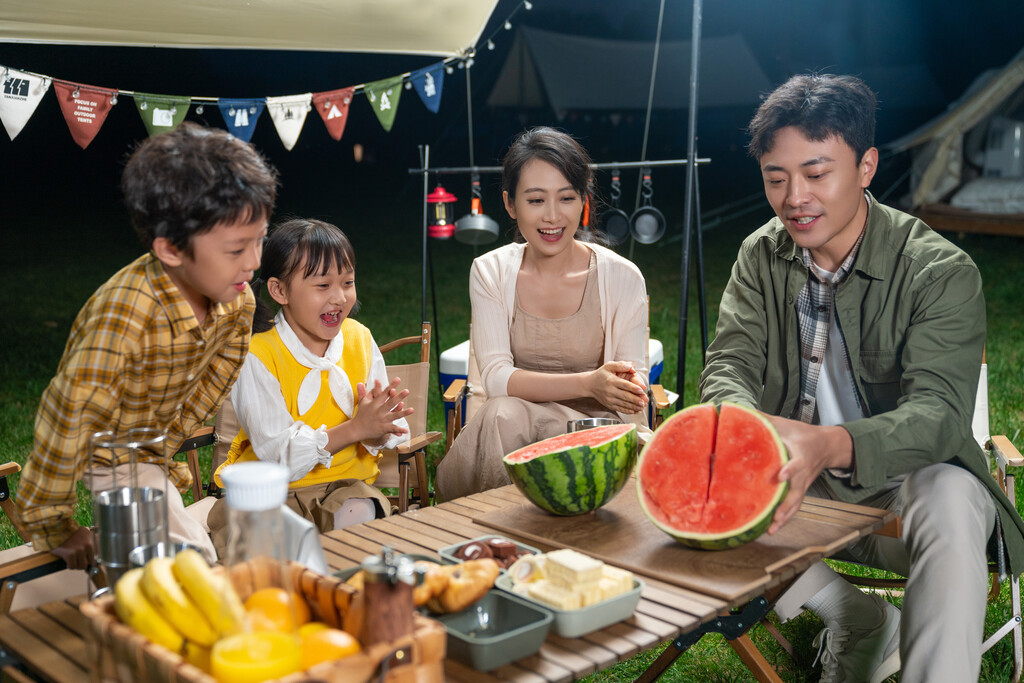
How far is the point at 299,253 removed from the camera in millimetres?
3191

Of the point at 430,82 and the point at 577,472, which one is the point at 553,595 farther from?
the point at 430,82

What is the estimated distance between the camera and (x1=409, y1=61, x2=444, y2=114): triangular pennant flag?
5438 millimetres

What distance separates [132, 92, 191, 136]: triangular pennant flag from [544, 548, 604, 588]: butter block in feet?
12.7

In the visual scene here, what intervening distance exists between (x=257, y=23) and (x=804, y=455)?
4124 mm

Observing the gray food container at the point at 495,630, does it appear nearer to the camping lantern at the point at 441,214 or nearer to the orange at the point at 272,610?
the orange at the point at 272,610

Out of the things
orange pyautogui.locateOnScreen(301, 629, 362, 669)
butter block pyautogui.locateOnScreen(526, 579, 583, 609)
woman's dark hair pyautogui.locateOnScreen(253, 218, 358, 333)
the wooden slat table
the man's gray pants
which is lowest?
the man's gray pants

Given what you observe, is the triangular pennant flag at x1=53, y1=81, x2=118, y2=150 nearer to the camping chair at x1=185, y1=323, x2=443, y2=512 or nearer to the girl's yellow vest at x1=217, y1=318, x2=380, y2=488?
the camping chair at x1=185, y1=323, x2=443, y2=512

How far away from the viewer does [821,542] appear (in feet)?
7.18

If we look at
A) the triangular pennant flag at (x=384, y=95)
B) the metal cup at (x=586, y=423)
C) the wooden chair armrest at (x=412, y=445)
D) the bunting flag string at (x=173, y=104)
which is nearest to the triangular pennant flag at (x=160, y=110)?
the bunting flag string at (x=173, y=104)

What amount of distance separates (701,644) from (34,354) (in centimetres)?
670

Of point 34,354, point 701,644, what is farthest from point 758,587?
point 34,354

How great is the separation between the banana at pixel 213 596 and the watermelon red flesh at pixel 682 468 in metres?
1.13

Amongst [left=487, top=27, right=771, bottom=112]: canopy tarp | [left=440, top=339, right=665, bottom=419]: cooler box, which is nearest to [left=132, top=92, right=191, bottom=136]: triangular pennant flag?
[left=440, top=339, right=665, bottom=419]: cooler box

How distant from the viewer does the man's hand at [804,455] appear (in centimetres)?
218
